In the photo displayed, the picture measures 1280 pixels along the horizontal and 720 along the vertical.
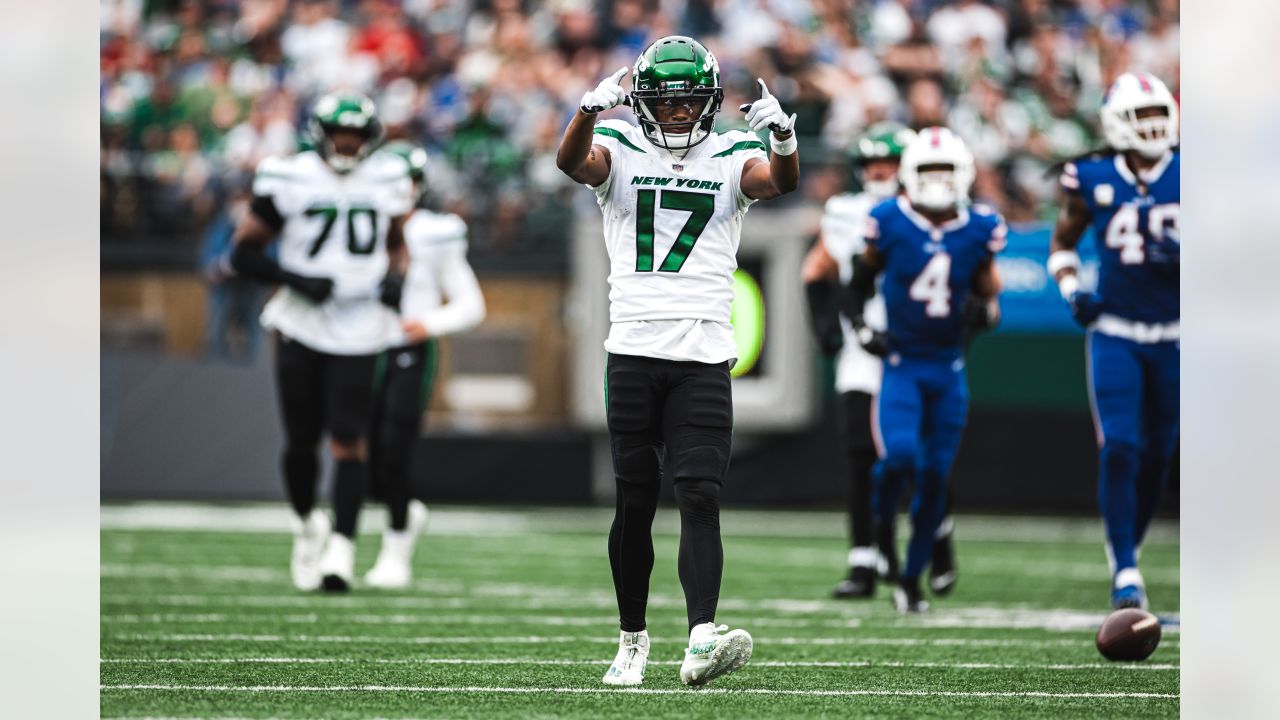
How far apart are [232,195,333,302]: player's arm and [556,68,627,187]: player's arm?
3.29 meters

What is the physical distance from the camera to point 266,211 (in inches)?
345

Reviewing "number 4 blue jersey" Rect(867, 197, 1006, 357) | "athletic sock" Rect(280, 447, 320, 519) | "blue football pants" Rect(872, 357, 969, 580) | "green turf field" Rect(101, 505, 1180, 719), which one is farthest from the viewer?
"athletic sock" Rect(280, 447, 320, 519)

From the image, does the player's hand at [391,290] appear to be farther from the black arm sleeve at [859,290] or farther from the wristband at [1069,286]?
the wristband at [1069,286]

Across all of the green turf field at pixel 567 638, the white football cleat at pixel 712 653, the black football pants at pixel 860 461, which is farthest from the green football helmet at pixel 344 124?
the white football cleat at pixel 712 653

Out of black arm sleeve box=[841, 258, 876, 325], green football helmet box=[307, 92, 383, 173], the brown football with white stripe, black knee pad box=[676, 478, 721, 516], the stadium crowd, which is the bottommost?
the brown football with white stripe

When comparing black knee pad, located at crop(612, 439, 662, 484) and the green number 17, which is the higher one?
the green number 17

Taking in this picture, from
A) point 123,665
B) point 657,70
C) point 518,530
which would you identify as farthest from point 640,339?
point 518,530

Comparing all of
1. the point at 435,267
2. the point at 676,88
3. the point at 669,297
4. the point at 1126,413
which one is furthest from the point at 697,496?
the point at 435,267

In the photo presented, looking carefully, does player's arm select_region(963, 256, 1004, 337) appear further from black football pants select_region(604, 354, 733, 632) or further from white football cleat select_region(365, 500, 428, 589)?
white football cleat select_region(365, 500, 428, 589)

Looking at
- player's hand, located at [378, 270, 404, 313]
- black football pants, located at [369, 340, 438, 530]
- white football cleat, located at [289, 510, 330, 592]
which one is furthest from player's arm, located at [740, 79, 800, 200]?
black football pants, located at [369, 340, 438, 530]

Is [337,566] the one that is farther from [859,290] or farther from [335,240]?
[859,290]

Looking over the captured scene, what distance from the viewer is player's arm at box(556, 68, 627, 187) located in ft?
17.2

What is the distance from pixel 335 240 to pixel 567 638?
278 cm

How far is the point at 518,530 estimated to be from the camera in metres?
13.3
